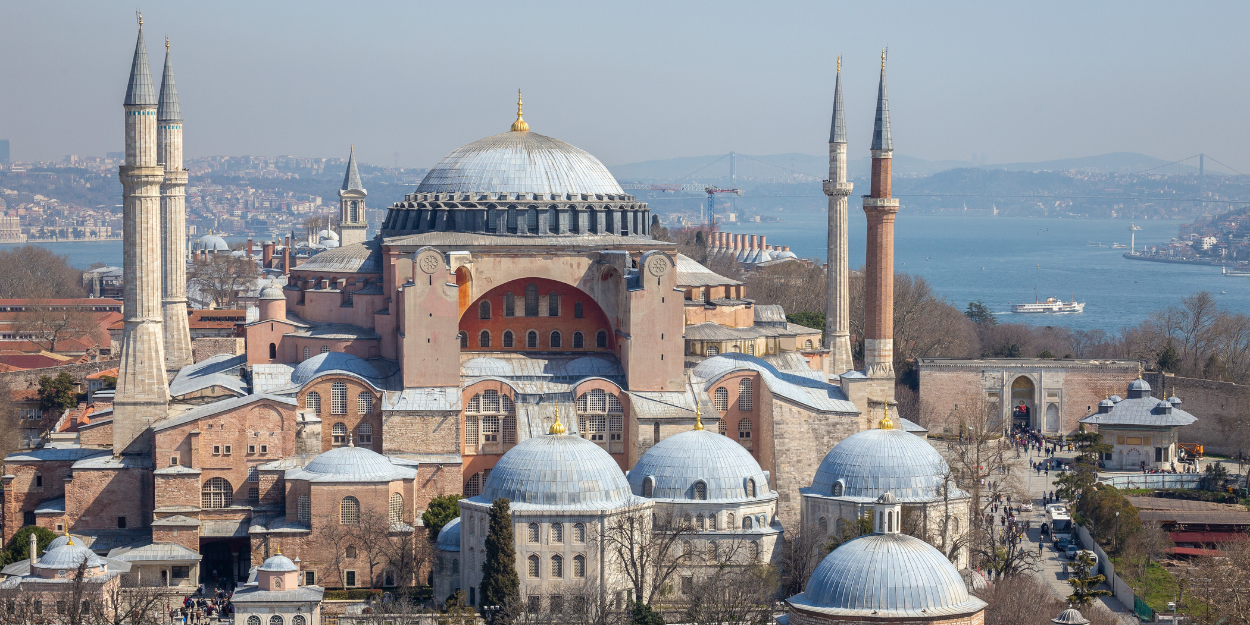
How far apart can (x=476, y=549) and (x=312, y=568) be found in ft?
11.1

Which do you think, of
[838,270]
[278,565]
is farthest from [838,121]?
[278,565]

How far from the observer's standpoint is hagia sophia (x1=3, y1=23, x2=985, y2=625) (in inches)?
1236

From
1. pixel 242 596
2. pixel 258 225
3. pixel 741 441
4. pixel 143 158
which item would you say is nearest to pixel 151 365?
pixel 143 158

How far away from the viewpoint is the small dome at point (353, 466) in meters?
32.8

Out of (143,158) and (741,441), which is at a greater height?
(143,158)

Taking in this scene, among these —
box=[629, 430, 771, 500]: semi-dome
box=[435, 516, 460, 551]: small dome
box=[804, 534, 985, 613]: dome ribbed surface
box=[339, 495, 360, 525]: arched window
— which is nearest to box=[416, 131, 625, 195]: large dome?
box=[629, 430, 771, 500]: semi-dome

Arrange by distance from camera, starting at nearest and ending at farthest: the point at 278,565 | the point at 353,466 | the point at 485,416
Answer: the point at 278,565 → the point at 353,466 → the point at 485,416

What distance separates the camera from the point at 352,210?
61.7 metres

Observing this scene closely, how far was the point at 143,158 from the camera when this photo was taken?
36.8 metres

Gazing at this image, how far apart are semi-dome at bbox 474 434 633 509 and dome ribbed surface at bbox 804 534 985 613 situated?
5.13 meters

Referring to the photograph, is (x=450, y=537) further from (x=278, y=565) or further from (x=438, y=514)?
(x=278, y=565)

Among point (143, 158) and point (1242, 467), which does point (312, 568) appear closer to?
point (143, 158)

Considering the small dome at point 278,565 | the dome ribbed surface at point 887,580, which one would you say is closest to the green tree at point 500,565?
the small dome at point 278,565

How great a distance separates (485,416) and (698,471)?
5263 millimetres
